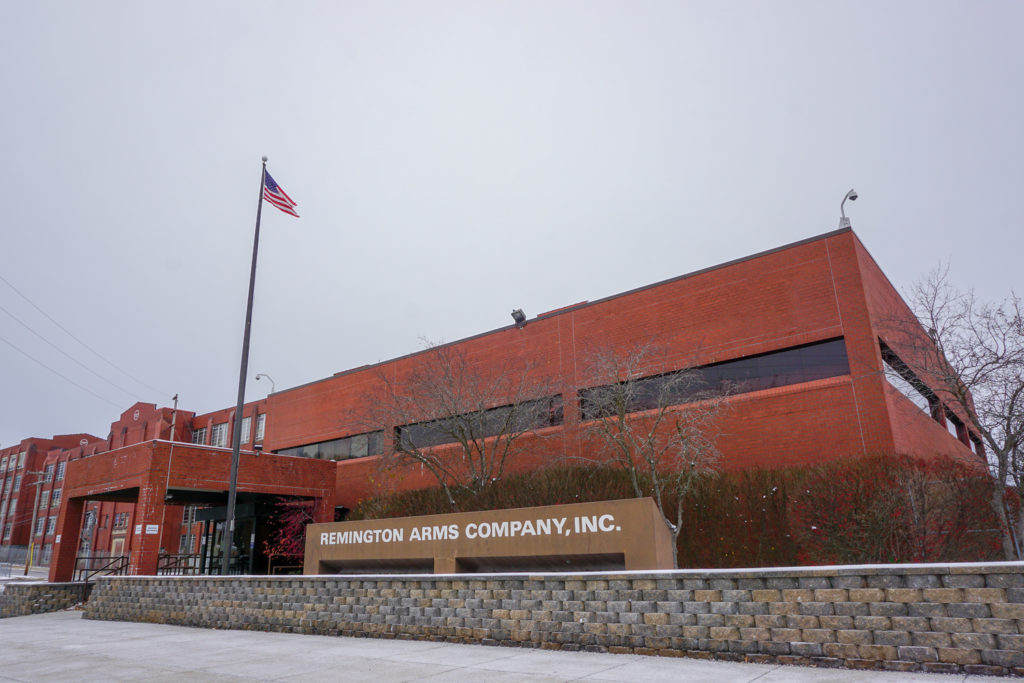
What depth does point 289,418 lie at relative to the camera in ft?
123

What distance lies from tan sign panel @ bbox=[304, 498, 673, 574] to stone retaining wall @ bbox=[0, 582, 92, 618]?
570 inches

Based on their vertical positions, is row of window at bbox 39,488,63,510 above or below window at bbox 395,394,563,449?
above

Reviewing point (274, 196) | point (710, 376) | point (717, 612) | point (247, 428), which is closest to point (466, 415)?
point (710, 376)

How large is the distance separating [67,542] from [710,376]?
2605cm

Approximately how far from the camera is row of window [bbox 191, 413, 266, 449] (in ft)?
166

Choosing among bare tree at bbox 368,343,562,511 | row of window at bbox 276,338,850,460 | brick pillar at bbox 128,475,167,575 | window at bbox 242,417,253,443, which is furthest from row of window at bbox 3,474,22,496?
row of window at bbox 276,338,850,460

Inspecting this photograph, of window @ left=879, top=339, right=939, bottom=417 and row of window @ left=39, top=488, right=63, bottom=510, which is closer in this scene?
window @ left=879, top=339, right=939, bottom=417

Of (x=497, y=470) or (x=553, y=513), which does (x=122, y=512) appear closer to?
(x=497, y=470)

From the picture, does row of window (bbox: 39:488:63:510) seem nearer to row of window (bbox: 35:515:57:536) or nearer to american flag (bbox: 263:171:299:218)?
row of window (bbox: 35:515:57:536)

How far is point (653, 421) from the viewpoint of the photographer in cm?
2227

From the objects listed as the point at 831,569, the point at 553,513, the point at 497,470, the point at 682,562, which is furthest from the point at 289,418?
the point at 831,569

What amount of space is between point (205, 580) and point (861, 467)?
1614cm

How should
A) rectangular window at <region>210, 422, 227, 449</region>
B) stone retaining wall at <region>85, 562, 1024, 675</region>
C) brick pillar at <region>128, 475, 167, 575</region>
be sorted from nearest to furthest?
stone retaining wall at <region>85, 562, 1024, 675</region> < brick pillar at <region>128, 475, 167, 575</region> < rectangular window at <region>210, 422, 227, 449</region>

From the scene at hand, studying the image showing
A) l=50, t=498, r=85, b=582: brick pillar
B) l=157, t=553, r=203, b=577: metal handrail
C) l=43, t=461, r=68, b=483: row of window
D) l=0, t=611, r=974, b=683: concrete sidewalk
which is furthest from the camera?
l=43, t=461, r=68, b=483: row of window
